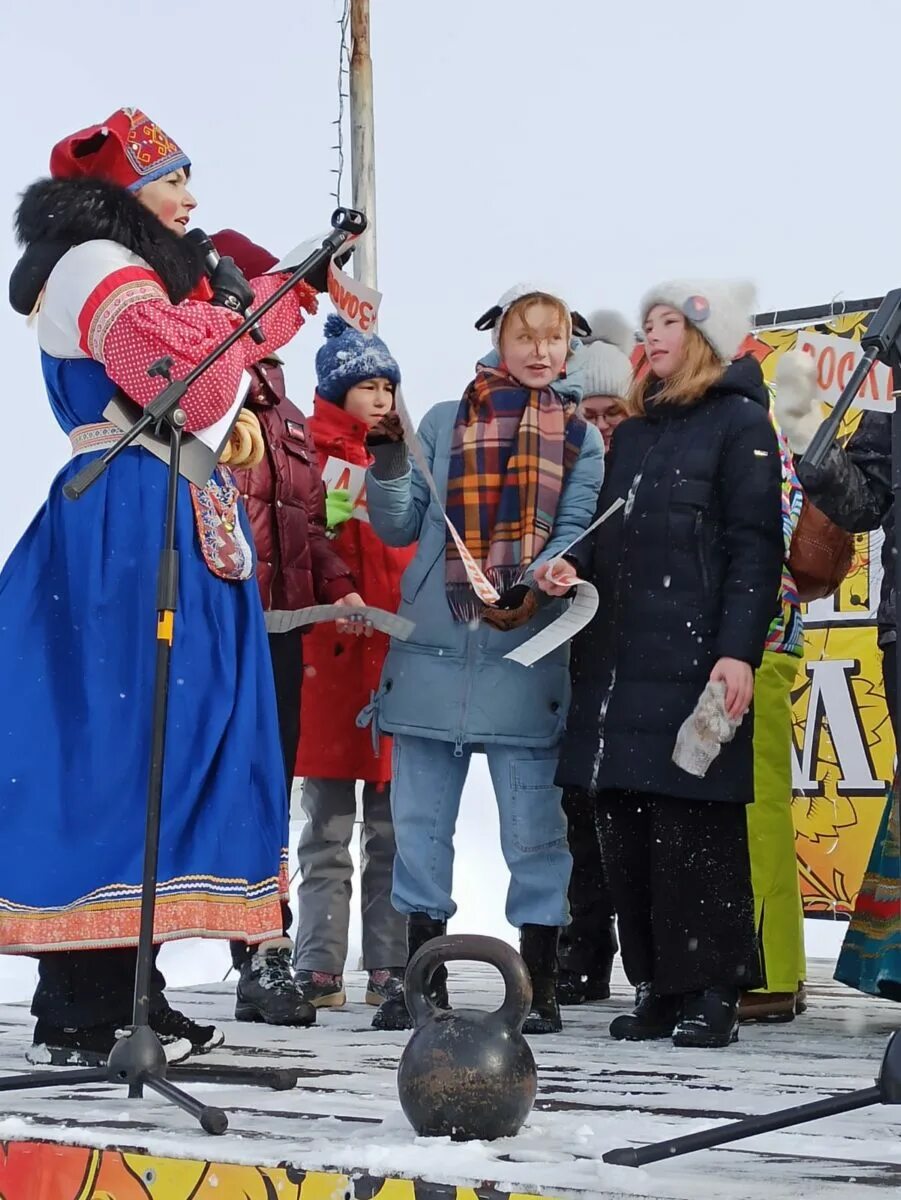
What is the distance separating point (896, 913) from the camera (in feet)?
10.8

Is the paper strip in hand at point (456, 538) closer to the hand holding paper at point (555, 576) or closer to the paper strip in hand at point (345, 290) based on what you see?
the hand holding paper at point (555, 576)

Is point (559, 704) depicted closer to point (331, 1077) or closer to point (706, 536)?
point (706, 536)

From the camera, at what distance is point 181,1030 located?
2.75 meters

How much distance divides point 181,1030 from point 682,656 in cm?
118

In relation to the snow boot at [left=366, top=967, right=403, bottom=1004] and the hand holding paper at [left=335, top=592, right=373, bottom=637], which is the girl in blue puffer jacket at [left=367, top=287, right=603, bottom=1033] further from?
the snow boot at [left=366, top=967, right=403, bottom=1004]

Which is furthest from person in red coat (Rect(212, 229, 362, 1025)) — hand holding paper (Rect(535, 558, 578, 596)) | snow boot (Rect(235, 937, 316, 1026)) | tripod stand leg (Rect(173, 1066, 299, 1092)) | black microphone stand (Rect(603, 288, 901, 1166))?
black microphone stand (Rect(603, 288, 901, 1166))

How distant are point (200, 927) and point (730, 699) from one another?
109 cm

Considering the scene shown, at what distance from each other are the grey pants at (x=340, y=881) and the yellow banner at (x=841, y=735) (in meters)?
1.56

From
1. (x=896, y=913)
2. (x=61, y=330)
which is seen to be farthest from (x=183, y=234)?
(x=896, y=913)

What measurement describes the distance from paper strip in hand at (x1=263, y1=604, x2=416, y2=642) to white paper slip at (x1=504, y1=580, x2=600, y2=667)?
28 cm

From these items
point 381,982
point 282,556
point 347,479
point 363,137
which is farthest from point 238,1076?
point 363,137

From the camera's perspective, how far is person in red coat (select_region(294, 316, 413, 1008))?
151 inches

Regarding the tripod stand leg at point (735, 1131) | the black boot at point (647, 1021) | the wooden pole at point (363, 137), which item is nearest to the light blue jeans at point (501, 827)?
the black boot at point (647, 1021)

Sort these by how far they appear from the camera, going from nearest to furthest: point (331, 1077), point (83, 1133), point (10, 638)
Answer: point (83, 1133) → point (331, 1077) → point (10, 638)
